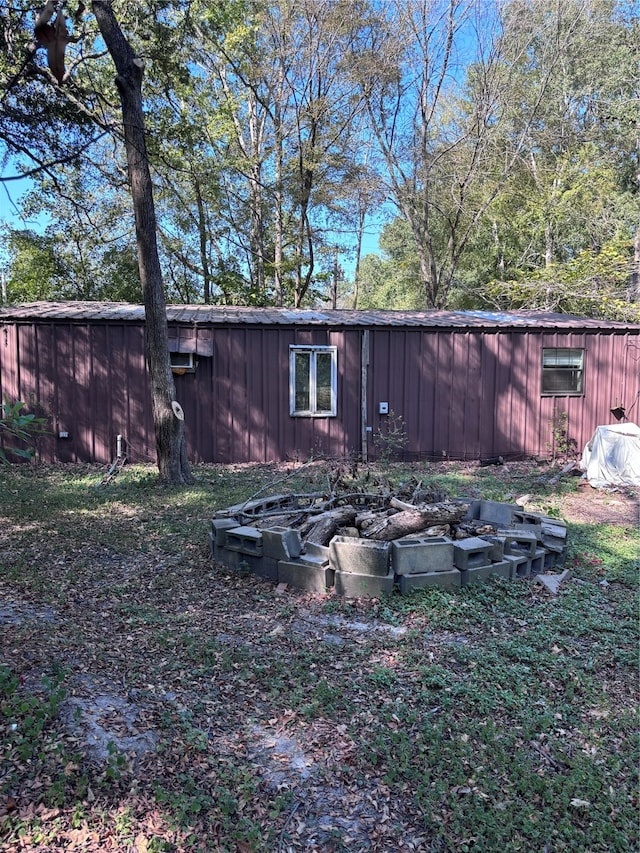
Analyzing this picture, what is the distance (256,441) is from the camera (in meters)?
9.45

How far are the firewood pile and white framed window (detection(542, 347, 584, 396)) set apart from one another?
604 centimetres

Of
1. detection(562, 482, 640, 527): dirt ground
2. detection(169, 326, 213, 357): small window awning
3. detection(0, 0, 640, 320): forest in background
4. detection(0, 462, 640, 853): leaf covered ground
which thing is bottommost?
detection(0, 462, 640, 853): leaf covered ground

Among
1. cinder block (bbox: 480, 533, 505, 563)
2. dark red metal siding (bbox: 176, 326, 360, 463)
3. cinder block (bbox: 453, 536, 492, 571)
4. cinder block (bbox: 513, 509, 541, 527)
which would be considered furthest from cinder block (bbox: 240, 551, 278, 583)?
dark red metal siding (bbox: 176, 326, 360, 463)

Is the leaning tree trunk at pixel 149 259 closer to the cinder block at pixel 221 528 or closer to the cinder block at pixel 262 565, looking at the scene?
the cinder block at pixel 221 528

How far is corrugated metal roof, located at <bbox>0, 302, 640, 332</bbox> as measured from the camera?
899 centimetres

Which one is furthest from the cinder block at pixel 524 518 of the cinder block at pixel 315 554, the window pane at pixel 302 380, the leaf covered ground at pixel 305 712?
the window pane at pixel 302 380

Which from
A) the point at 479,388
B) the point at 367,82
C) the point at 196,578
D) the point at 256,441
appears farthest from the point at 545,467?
the point at 367,82

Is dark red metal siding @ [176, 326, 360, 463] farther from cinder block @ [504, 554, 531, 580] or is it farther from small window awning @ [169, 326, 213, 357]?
cinder block @ [504, 554, 531, 580]

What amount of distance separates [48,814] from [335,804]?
3.28 ft

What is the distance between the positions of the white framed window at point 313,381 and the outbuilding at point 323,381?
0.02 metres

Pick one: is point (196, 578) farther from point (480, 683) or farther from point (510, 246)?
point (510, 246)

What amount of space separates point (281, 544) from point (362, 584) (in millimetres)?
687

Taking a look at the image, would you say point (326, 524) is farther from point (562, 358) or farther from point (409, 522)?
point (562, 358)

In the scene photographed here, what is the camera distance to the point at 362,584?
3.77 metres
